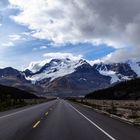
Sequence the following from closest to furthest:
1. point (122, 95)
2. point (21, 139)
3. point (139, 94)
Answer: point (21, 139) → point (139, 94) → point (122, 95)

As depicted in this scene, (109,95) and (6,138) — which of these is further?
(109,95)

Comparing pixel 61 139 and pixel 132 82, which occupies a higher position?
pixel 132 82

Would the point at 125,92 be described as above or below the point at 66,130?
above

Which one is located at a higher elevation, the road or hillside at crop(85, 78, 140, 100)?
hillside at crop(85, 78, 140, 100)

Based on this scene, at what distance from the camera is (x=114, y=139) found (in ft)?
45.9

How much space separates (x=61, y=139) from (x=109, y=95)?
173 metres

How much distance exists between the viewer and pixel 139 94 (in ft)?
503

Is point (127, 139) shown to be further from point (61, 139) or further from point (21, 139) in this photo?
point (21, 139)

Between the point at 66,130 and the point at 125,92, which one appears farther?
the point at 125,92

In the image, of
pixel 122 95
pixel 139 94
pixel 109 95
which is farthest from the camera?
pixel 109 95

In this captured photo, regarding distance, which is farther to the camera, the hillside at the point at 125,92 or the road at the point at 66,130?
the hillside at the point at 125,92

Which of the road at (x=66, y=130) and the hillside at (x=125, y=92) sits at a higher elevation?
the hillside at (x=125, y=92)

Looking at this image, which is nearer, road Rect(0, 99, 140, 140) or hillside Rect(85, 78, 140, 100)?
road Rect(0, 99, 140, 140)

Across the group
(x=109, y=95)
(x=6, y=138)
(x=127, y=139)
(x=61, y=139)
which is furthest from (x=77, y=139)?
(x=109, y=95)
